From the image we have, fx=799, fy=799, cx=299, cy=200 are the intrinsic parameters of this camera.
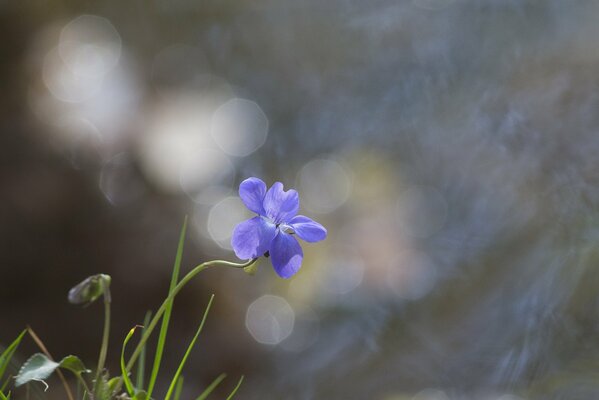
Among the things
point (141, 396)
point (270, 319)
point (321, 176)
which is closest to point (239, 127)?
point (321, 176)

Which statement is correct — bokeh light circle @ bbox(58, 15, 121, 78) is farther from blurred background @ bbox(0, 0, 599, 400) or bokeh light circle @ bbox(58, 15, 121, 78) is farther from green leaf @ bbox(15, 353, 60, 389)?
green leaf @ bbox(15, 353, 60, 389)

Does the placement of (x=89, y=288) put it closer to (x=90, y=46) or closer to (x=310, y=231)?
(x=310, y=231)

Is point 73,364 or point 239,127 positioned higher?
point 239,127

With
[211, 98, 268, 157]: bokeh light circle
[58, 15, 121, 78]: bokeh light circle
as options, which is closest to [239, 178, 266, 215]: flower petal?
[211, 98, 268, 157]: bokeh light circle

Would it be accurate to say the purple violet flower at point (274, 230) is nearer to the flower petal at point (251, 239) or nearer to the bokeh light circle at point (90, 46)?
the flower petal at point (251, 239)

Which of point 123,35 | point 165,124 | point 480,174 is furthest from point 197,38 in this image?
point 480,174

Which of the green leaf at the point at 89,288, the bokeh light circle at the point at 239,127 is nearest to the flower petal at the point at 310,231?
the green leaf at the point at 89,288

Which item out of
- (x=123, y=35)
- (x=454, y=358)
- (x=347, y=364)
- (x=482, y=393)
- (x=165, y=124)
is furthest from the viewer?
(x=123, y=35)

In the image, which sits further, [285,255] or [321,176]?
[321,176]

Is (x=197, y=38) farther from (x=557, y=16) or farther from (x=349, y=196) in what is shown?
(x=557, y=16)
